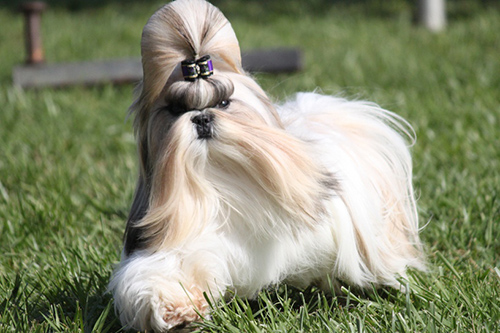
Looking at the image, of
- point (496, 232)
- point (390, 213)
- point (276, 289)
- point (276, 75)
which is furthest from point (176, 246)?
point (276, 75)

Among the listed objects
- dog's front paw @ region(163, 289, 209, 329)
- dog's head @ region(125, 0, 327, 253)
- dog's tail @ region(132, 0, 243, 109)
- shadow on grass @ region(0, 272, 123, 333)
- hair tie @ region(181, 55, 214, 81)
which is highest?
dog's tail @ region(132, 0, 243, 109)

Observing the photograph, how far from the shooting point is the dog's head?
2146mm

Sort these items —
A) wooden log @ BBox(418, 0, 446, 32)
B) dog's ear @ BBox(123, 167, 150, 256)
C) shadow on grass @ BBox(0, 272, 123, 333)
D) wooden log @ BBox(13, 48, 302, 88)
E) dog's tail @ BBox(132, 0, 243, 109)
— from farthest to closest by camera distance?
wooden log @ BBox(418, 0, 446, 32) → wooden log @ BBox(13, 48, 302, 88) → shadow on grass @ BBox(0, 272, 123, 333) → dog's ear @ BBox(123, 167, 150, 256) → dog's tail @ BBox(132, 0, 243, 109)

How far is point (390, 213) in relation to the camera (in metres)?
2.64

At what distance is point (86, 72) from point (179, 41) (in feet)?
14.7

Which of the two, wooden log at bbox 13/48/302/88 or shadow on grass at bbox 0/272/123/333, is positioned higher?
wooden log at bbox 13/48/302/88

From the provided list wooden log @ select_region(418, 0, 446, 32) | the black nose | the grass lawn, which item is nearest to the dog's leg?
the grass lawn

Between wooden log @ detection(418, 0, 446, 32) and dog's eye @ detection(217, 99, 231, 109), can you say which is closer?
dog's eye @ detection(217, 99, 231, 109)

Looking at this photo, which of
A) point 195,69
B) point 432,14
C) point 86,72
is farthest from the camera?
point 432,14

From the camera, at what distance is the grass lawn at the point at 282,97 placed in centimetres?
246

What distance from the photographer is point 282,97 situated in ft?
14.1

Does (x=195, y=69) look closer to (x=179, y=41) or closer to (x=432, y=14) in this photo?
(x=179, y=41)

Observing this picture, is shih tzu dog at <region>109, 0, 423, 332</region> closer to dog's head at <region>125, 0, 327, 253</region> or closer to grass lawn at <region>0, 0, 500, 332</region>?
dog's head at <region>125, 0, 327, 253</region>

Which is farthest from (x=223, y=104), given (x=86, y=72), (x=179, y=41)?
(x=86, y=72)
